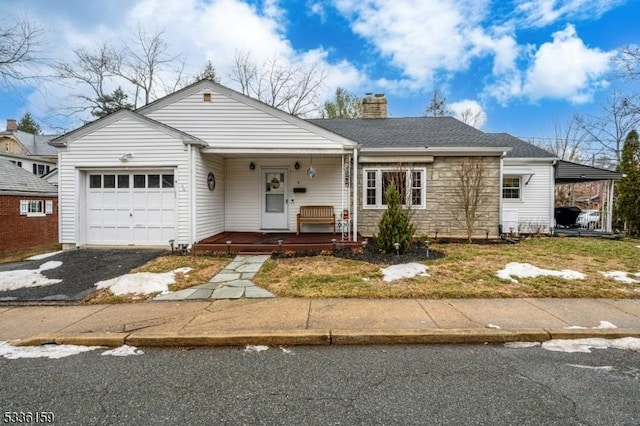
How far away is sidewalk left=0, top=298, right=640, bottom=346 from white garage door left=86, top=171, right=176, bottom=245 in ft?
13.3

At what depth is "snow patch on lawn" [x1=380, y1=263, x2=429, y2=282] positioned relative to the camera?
5.98m

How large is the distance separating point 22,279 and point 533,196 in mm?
15999

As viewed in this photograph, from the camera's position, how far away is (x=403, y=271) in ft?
20.6

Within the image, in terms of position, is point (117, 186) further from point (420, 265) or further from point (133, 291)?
point (420, 265)

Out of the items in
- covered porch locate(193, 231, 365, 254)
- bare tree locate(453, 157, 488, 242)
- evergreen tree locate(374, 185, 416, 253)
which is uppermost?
bare tree locate(453, 157, 488, 242)

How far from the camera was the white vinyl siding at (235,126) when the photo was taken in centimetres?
923

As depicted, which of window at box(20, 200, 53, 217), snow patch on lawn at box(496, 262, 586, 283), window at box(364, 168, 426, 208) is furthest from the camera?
window at box(20, 200, 53, 217)

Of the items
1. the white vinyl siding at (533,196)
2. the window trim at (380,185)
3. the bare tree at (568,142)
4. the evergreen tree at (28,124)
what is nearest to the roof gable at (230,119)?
the window trim at (380,185)

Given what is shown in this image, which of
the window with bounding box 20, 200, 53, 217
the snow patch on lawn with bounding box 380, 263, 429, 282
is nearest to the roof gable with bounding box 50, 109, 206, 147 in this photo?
the snow patch on lawn with bounding box 380, 263, 429, 282

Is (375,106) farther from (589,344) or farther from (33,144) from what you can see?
(33,144)

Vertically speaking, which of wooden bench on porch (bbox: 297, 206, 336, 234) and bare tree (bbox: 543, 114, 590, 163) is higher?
bare tree (bbox: 543, 114, 590, 163)

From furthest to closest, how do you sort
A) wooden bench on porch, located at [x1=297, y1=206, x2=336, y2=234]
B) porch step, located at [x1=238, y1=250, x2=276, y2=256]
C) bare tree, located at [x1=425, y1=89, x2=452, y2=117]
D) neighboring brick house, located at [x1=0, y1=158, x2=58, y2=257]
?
bare tree, located at [x1=425, y1=89, x2=452, y2=117] < neighboring brick house, located at [x1=0, y1=158, x2=58, y2=257] < wooden bench on porch, located at [x1=297, y1=206, x2=336, y2=234] < porch step, located at [x1=238, y1=250, x2=276, y2=256]

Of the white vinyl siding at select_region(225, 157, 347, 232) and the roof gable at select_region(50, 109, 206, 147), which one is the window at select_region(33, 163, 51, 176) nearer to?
the roof gable at select_region(50, 109, 206, 147)

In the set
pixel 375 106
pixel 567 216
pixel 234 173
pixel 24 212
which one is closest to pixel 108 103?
pixel 24 212
